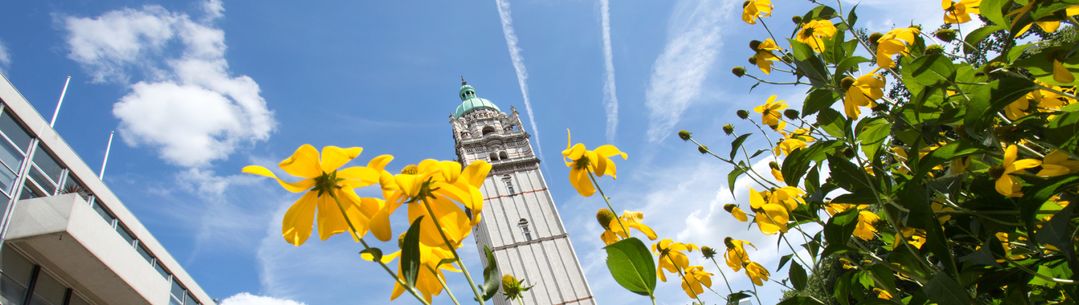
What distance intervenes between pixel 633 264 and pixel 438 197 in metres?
0.28

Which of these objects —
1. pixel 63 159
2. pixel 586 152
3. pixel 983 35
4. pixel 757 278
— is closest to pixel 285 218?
pixel 586 152

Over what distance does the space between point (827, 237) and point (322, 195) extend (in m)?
1.06

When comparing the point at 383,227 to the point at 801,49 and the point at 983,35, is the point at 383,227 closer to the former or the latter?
the point at 801,49

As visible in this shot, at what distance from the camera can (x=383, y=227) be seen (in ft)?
1.94

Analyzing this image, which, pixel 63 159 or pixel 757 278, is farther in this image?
pixel 63 159

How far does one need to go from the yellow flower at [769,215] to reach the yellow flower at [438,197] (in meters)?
0.97

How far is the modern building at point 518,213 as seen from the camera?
93.2 ft

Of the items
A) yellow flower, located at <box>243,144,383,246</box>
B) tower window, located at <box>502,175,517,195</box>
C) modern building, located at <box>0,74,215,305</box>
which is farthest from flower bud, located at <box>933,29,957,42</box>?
tower window, located at <box>502,175,517,195</box>

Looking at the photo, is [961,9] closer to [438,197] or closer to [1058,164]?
[1058,164]

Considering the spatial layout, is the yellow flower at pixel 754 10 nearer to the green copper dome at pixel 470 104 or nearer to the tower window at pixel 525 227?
the tower window at pixel 525 227

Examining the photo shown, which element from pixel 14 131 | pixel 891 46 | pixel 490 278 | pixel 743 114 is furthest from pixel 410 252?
pixel 14 131

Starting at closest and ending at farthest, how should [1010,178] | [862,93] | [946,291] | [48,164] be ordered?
[946,291] < [1010,178] < [862,93] < [48,164]

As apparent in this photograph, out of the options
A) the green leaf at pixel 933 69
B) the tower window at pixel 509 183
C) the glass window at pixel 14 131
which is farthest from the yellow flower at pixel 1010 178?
the tower window at pixel 509 183

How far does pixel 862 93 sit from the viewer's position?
131cm
